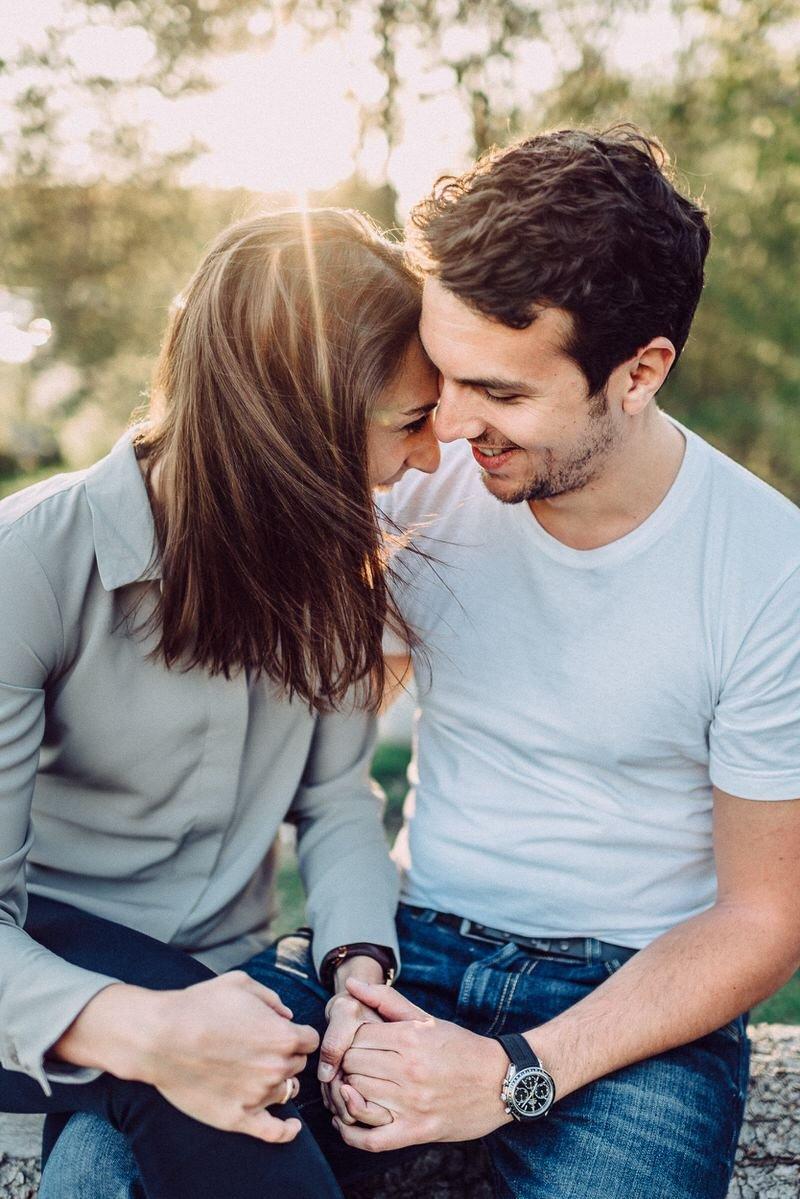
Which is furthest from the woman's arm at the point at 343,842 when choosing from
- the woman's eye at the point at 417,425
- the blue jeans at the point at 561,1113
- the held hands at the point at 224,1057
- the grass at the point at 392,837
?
the grass at the point at 392,837

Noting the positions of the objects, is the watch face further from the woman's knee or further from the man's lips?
the man's lips

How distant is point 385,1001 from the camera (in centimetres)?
205

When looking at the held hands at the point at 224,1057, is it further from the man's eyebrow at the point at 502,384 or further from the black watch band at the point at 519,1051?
the man's eyebrow at the point at 502,384

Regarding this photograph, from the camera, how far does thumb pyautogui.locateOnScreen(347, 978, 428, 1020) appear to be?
2029mm

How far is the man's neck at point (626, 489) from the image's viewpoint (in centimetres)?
229

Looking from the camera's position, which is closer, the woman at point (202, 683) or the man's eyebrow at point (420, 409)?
the woman at point (202, 683)

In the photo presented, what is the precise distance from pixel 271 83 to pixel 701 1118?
7622 mm

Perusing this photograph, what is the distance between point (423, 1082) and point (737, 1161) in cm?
84

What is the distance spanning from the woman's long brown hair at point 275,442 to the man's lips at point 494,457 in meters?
0.28

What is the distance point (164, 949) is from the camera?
2.01 metres

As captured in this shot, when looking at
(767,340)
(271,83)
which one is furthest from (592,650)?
(767,340)

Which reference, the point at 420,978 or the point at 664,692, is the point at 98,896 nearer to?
the point at 420,978

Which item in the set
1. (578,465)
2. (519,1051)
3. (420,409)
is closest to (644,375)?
(578,465)

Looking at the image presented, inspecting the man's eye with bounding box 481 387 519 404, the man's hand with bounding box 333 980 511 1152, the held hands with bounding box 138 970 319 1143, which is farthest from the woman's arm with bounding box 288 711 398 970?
the man's eye with bounding box 481 387 519 404
